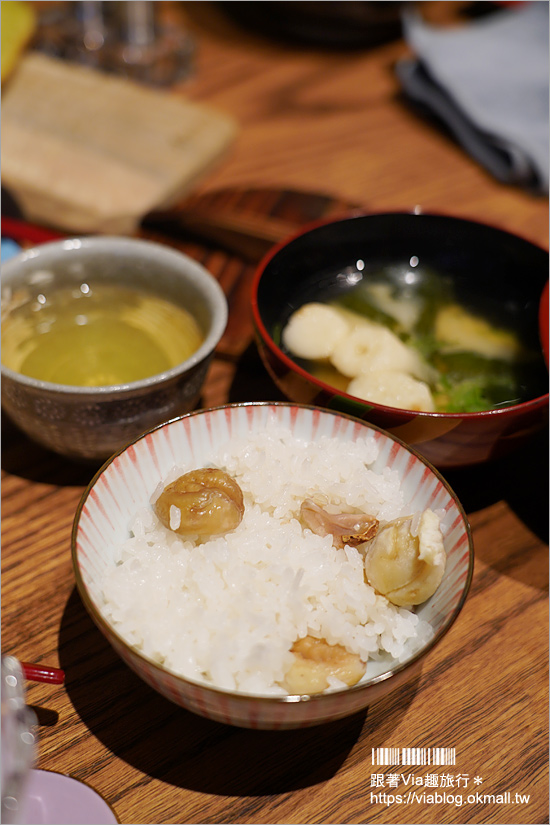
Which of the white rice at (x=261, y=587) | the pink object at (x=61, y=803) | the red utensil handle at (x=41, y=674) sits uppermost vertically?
the white rice at (x=261, y=587)

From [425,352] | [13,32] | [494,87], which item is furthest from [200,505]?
[13,32]

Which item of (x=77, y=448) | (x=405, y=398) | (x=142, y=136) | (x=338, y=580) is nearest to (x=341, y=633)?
(x=338, y=580)

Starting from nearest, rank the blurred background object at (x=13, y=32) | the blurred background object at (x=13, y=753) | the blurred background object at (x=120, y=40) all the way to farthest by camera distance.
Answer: the blurred background object at (x=13, y=753) → the blurred background object at (x=13, y=32) → the blurred background object at (x=120, y=40)

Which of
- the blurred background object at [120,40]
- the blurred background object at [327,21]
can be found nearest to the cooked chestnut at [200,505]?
the blurred background object at [120,40]

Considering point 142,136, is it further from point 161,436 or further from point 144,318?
point 161,436

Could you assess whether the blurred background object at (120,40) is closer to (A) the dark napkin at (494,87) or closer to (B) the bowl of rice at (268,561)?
(A) the dark napkin at (494,87)
